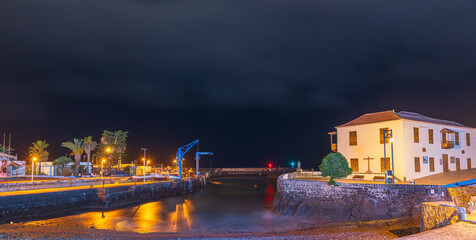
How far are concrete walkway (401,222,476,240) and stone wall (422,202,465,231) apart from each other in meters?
0.81

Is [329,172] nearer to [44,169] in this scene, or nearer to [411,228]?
[411,228]

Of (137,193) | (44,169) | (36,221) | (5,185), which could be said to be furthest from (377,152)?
(44,169)

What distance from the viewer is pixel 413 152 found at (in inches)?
1361

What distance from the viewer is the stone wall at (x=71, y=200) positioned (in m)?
25.2

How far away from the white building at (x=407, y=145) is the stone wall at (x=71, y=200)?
85.4 feet

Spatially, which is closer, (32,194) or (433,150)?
(32,194)

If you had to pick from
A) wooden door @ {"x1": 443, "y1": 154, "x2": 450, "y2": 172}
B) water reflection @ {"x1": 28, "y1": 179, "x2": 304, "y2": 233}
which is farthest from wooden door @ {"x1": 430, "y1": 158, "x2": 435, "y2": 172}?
water reflection @ {"x1": 28, "y1": 179, "x2": 304, "y2": 233}

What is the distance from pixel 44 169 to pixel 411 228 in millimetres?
56429

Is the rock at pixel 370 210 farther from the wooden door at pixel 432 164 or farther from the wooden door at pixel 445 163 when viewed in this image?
the wooden door at pixel 445 163

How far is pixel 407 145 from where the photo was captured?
34125 millimetres

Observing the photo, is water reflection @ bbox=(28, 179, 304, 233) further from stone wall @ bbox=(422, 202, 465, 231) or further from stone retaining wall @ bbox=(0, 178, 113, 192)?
stone wall @ bbox=(422, 202, 465, 231)

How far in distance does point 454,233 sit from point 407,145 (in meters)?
24.1

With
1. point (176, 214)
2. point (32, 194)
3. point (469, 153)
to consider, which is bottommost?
point (176, 214)

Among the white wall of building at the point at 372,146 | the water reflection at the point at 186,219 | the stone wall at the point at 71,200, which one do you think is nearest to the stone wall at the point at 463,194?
the white wall of building at the point at 372,146
